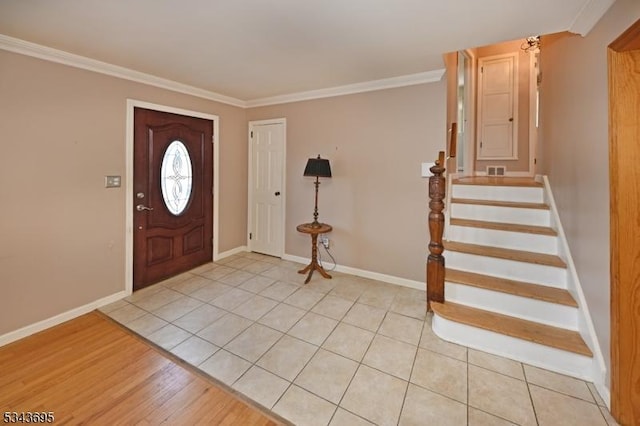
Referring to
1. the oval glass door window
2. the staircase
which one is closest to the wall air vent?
the staircase

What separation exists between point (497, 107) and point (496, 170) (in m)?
1.09

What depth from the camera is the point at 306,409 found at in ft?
5.24

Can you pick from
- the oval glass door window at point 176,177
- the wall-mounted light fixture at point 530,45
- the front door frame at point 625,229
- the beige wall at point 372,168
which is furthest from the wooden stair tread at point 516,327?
the wall-mounted light fixture at point 530,45

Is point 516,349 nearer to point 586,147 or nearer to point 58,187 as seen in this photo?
point 586,147

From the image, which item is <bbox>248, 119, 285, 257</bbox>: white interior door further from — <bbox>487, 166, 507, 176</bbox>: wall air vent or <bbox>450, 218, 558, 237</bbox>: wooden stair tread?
<bbox>487, 166, 507, 176</bbox>: wall air vent

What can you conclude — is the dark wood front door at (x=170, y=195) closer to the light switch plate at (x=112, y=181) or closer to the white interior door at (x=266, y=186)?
the light switch plate at (x=112, y=181)

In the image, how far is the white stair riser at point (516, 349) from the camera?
182cm

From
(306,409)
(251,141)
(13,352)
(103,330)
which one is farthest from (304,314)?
(251,141)

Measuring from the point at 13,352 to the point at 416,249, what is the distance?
3.60 metres

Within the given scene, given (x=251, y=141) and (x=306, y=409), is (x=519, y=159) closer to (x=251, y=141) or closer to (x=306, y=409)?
(x=251, y=141)

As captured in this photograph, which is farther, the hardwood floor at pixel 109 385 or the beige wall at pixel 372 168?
the beige wall at pixel 372 168

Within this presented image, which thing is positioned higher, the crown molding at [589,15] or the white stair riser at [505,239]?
the crown molding at [589,15]

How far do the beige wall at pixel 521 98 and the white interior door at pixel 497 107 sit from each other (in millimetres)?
65

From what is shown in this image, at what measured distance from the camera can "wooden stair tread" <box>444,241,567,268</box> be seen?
2.31 m
